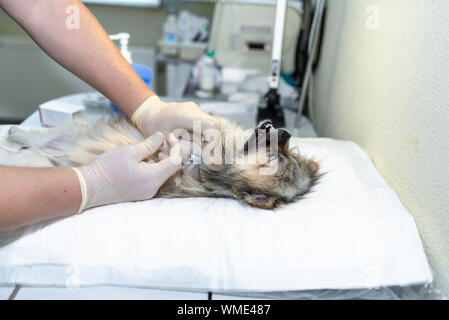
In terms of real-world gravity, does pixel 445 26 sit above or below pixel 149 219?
above

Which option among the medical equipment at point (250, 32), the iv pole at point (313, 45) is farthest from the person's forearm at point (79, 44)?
the medical equipment at point (250, 32)

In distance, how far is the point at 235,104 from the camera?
2.21 meters

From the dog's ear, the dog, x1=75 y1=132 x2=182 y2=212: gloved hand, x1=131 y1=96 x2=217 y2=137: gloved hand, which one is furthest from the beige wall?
x1=75 y1=132 x2=182 y2=212: gloved hand

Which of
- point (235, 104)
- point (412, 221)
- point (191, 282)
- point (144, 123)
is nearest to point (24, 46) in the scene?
point (235, 104)

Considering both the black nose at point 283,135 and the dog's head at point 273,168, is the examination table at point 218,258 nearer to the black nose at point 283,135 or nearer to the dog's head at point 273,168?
the dog's head at point 273,168

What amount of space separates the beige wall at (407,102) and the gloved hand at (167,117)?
0.59 m

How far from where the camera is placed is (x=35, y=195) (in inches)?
33.2

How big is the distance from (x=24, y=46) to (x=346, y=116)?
337cm

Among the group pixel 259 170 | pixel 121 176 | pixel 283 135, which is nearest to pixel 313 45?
pixel 283 135

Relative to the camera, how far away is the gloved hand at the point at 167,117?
1263 mm

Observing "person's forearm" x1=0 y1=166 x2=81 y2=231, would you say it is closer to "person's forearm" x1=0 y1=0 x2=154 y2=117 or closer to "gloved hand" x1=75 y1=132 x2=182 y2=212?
"gloved hand" x1=75 y1=132 x2=182 y2=212

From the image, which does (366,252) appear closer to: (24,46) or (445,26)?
(445,26)

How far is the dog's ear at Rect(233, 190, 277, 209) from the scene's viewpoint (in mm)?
1046

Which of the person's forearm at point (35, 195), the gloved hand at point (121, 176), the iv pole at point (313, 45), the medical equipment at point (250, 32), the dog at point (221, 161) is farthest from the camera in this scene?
the medical equipment at point (250, 32)
